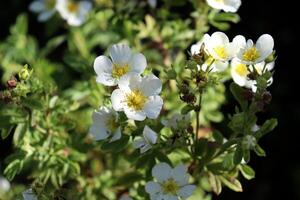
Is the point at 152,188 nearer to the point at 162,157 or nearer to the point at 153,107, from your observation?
the point at 162,157

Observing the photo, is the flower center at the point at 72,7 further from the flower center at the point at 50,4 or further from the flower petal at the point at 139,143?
the flower petal at the point at 139,143

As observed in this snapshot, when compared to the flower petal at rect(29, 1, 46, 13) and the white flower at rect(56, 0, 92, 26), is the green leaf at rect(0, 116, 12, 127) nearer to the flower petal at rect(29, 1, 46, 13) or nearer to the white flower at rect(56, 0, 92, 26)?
the white flower at rect(56, 0, 92, 26)

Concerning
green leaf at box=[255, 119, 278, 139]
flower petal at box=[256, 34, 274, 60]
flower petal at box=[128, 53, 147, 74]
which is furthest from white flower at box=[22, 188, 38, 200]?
flower petal at box=[256, 34, 274, 60]

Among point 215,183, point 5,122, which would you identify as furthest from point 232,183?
point 5,122

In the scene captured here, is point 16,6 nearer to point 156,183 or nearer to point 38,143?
point 38,143

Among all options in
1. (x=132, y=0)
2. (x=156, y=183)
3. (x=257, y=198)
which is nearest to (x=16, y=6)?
(x=132, y=0)
